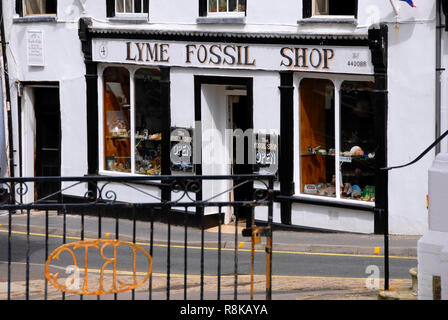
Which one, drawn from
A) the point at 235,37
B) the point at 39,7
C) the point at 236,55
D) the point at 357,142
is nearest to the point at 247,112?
the point at 236,55

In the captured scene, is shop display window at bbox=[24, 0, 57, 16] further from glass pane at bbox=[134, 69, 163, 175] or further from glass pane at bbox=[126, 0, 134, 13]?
glass pane at bbox=[134, 69, 163, 175]

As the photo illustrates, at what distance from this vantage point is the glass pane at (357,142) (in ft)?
56.4

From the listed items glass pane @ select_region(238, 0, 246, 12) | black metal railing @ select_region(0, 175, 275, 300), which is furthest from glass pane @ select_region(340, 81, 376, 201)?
glass pane @ select_region(238, 0, 246, 12)

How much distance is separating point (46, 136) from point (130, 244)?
547 inches

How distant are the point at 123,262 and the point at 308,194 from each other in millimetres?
5406

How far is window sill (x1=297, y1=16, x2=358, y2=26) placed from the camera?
16969 millimetres

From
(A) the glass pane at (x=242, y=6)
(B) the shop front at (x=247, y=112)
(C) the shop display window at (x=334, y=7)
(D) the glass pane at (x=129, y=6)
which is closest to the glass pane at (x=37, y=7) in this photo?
(B) the shop front at (x=247, y=112)

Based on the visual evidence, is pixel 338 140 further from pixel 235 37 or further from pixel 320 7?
pixel 235 37

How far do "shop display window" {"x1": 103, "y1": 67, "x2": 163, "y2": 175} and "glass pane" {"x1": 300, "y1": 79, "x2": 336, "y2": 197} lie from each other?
3221 mm

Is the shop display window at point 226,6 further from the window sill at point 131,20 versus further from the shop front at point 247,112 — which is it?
the window sill at point 131,20

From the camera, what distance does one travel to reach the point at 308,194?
1803cm

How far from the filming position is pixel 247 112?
1850 centimetres

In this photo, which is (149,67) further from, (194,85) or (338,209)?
(338,209)
